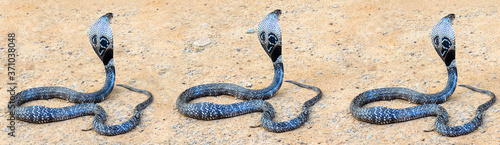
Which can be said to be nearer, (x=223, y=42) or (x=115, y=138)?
(x=115, y=138)

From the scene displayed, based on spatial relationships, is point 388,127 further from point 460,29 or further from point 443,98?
point 460,29

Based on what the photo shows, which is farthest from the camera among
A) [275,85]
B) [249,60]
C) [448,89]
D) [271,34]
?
[249,60]

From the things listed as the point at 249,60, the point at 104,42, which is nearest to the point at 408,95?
the point at 249,60

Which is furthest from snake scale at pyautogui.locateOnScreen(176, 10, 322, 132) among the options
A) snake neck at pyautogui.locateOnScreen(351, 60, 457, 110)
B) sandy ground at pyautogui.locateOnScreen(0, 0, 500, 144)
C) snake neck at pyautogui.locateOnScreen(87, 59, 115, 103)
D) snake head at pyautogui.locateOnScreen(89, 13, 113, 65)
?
snake head at pyautogui.locateOnScreen(89, 13, 113, 65)

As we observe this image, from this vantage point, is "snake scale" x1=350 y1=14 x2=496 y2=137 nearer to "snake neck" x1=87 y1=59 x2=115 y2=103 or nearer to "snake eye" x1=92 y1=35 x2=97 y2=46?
"snake neck" x1=87 y1=59 x2=115 y2=103

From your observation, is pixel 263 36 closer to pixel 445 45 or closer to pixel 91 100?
pixel 445 45

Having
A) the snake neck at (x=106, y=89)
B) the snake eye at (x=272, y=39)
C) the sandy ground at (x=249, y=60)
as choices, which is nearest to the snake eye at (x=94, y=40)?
the snake neck at (x=106, y=89)

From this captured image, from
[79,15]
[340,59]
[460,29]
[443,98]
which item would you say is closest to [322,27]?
[340,59]
